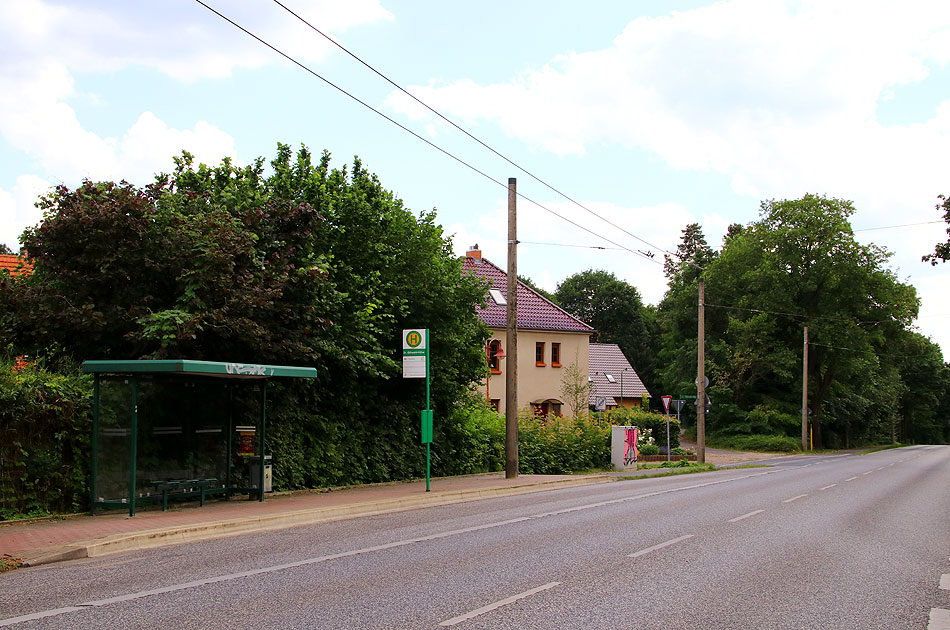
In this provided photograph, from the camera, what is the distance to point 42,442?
512 inches

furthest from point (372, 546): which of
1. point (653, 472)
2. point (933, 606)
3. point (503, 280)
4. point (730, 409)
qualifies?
point (730, 409)

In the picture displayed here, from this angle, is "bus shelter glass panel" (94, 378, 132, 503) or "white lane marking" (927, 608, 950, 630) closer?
"white lane marking" (927, 608, 950, 630)

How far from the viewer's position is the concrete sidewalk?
10.6 m

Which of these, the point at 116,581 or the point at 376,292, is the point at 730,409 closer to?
the point at 376,292

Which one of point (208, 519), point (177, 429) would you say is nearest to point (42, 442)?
point (177, 429)

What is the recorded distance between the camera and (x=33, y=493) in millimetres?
12875

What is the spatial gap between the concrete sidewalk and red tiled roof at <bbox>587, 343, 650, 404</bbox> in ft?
139

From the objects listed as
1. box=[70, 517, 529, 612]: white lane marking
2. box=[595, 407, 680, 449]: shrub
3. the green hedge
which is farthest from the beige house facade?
box=[70, 517, 529, 612]: white lane marking

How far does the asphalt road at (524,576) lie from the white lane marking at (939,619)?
4 centimetres

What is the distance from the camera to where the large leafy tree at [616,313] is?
9069 centimetres

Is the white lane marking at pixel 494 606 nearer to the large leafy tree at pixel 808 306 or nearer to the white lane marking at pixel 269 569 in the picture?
the white lane marking at pixel 269 569

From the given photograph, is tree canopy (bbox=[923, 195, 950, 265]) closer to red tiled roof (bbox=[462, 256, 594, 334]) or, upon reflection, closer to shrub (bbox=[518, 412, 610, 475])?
shrub (bbox=[518, 412, 610, 475])

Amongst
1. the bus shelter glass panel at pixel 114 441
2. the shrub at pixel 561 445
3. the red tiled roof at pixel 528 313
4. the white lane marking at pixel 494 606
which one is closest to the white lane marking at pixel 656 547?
the white lane marking at pixel 494 606

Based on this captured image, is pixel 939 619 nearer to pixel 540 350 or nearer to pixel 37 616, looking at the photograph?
pixel 37 616
